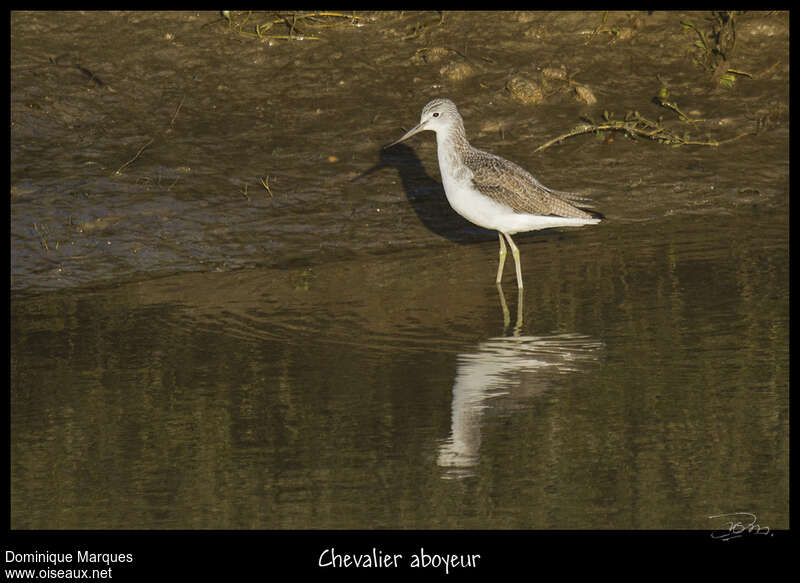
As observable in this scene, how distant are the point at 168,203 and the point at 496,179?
9.31ft

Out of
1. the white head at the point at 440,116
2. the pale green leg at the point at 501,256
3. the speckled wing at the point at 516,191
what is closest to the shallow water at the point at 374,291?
the pale green leg at the point at 501,256

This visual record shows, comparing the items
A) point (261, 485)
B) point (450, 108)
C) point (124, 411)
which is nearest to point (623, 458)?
point (261, 485)

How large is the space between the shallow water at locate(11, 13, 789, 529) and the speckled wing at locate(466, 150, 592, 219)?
0.48 m

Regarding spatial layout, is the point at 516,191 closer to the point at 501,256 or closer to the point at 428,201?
the point at 501,256

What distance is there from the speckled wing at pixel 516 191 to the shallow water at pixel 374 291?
19.0 inches

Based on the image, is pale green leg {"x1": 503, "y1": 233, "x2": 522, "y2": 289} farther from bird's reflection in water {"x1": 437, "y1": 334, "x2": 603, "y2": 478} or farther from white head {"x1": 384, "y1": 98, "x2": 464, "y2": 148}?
bird's reflection in water {"x1": 437, "y1": 334, "x2": 603, "y2": 478}

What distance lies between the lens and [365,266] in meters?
9.25

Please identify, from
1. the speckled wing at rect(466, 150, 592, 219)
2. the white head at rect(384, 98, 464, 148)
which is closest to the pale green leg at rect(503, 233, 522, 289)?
the speckled wing at rect(466, 150, 592, 219)

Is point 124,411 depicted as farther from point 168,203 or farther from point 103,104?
point 103,104

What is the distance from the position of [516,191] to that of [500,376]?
252 cm
